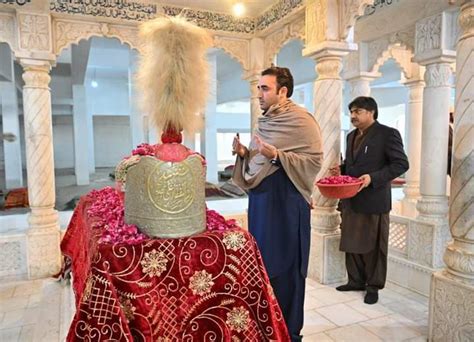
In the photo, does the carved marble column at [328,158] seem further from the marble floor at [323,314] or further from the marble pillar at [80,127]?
the marble pillar at [80,127]

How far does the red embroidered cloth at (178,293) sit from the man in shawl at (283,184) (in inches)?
23.0

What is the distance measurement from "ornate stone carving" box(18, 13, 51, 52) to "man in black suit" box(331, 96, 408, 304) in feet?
9.54

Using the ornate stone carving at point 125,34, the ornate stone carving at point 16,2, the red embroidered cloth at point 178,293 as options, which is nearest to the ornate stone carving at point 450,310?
the red embroidered cloth at point 178,293

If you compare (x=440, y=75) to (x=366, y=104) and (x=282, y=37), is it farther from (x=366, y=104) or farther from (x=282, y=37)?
(x=282, y=37)

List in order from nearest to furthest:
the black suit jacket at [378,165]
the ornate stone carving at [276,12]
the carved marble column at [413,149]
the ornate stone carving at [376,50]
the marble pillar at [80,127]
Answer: the black suit jacket at [378,165] → the ornate stone carving at [276,12] → the ornate stone carving at [376,50] → the carved marble column at [413,149] → the marble pillar at [80,127]

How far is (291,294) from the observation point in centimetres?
207

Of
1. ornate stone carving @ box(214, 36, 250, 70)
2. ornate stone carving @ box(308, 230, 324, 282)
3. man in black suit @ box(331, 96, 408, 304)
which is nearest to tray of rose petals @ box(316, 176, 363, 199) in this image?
man in black suit @ box(331, 96, 408, 304)

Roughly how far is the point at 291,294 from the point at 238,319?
2.53 ft

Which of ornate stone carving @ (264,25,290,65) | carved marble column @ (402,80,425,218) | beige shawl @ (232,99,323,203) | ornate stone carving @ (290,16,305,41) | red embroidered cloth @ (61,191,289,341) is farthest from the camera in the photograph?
carved marble column @ (402,80,425,218)

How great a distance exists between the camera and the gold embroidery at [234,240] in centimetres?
140

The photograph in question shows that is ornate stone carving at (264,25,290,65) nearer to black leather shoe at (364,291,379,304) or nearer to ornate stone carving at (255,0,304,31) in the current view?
ornate stone carving at (255,0,304,31)

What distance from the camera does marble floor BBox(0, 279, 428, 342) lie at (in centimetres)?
248

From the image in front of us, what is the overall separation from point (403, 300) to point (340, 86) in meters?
1.94

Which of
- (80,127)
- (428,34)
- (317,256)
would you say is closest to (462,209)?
(317,256)
